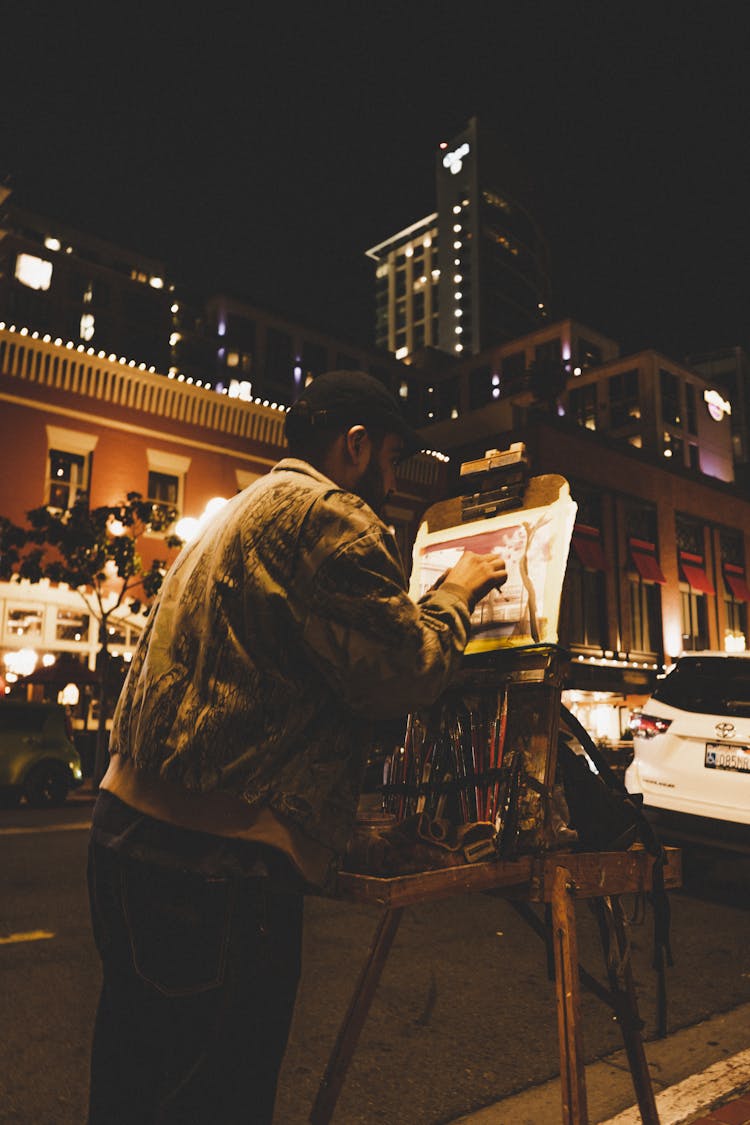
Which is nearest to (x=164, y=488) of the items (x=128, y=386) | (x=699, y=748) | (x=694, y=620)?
(x=128, y=386)

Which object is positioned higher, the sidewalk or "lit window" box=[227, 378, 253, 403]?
"lit window" box=[227, 378, 253, 403]

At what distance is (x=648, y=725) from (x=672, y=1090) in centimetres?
430

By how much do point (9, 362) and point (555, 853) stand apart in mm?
21020

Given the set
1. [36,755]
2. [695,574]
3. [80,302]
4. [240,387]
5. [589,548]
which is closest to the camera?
[36,755]

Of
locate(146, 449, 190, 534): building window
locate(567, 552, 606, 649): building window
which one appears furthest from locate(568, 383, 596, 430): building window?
locate(146, 449, 190, 534): building window

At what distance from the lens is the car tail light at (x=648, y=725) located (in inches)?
295

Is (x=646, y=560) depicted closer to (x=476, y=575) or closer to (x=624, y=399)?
(x=624, y=399)

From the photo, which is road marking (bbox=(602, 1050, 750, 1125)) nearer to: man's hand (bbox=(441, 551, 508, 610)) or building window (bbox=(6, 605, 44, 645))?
man's hand (bbox=(441, 551, 508, 610))

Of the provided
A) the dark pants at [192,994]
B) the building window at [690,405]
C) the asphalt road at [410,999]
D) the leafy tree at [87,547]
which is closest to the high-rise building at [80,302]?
the leafy tree at [87,547]

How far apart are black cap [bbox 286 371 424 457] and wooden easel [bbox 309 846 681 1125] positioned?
104 cm

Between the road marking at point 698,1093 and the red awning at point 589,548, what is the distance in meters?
28.2

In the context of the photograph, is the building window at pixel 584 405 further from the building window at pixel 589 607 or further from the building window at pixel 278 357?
the building window at pixel 589 607

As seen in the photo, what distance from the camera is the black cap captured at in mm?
2086

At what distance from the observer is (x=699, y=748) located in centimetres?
721
